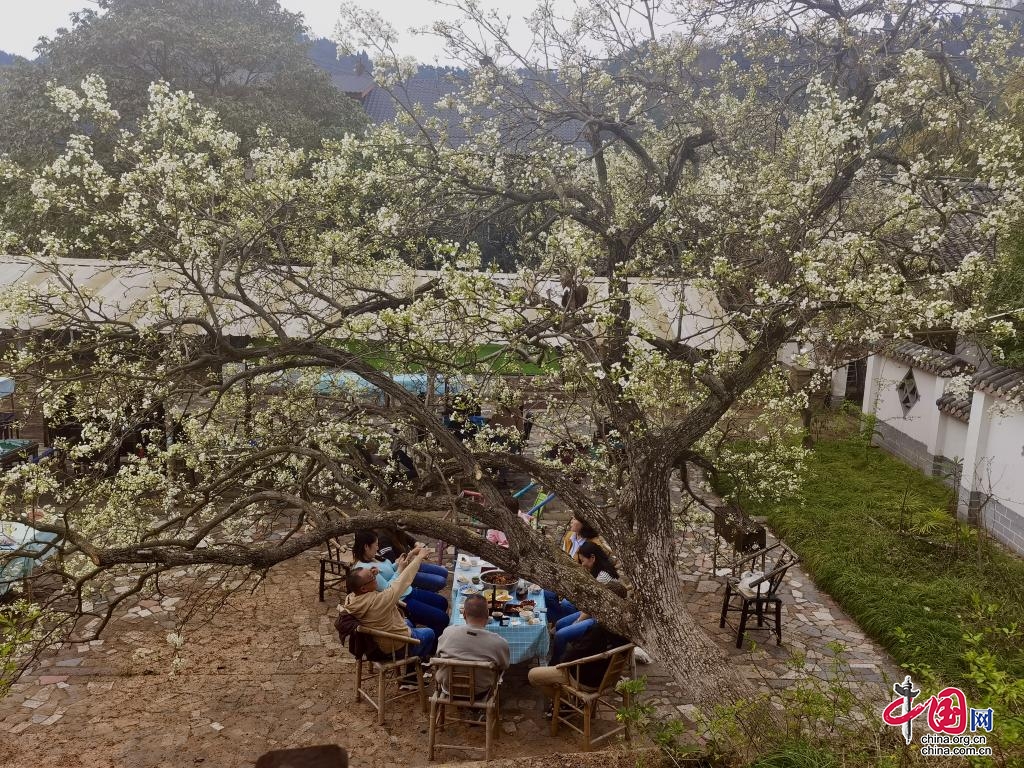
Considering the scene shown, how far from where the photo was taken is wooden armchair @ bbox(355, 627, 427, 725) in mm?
6645

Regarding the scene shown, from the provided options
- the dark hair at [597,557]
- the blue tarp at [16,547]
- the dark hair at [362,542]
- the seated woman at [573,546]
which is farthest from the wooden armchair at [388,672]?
the blue tarp at [16,547]

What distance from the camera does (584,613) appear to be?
6984 millimetres

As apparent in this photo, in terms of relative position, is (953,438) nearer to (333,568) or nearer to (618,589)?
(618,589)

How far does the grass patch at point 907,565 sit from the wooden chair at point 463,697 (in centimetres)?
366

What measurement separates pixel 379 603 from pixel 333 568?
10.7 feet

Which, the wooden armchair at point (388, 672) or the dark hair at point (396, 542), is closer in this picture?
the wooden armchair at point (388, 672)

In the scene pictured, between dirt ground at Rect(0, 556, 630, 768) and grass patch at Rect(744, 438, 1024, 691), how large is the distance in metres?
4.04

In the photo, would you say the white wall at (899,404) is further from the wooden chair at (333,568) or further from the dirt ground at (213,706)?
the wooden chair at (333,568)

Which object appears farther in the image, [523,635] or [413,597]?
[413,597]

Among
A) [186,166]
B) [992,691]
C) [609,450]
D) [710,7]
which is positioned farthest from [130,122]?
[992,691]

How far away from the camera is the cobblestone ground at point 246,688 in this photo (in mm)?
6355

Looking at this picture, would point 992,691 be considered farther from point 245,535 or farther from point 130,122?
point 130,122

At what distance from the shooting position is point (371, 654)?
681 cm

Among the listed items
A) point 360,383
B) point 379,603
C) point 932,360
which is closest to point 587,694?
point 379,603
